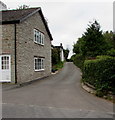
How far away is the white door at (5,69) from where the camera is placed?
1273 cm

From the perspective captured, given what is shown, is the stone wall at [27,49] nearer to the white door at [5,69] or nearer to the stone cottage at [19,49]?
the stone cottage at [19,49]

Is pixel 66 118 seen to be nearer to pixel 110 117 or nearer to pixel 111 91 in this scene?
pixel 110 117

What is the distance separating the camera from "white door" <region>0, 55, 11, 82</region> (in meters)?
12.7

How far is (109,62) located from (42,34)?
12.1m

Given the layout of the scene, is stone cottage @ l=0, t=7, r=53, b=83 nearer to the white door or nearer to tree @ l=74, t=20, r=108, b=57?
the white door

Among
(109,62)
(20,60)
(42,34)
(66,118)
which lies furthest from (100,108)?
(42,34)

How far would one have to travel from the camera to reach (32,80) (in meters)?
14.9

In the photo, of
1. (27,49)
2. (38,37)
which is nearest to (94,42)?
(38,37)

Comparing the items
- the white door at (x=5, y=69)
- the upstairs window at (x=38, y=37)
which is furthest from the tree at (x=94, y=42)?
the white door at (x=5, y=69)

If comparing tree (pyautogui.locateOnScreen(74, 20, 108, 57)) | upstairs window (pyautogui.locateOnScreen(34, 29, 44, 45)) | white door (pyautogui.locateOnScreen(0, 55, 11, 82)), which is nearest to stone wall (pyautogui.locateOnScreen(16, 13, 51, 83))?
upstairs window (pyautogui.locateOnScreen(34, 29, 44, 45))

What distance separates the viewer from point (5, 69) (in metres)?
12.8

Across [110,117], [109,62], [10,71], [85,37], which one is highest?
[85,37]

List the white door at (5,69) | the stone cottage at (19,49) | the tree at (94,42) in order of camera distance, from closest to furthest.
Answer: the stone cottage at (19,49) → the white door at (5,69) → the tree at (94,42)

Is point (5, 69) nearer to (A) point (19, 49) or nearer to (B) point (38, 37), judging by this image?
(A) point (19, 49)
